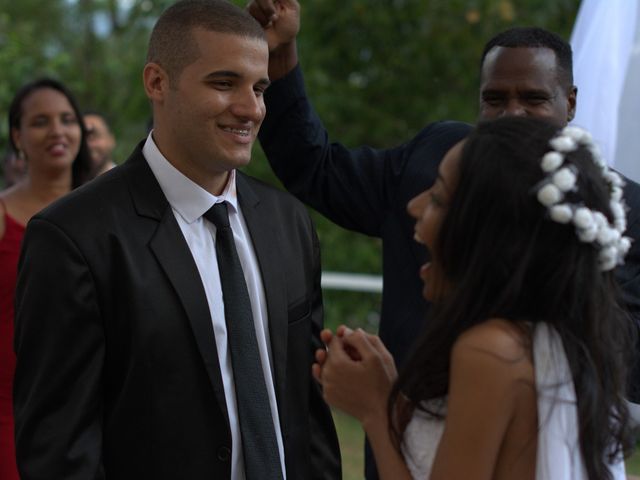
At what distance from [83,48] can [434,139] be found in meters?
12.8

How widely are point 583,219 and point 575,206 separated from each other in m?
0.04

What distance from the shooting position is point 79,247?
8.66 ft

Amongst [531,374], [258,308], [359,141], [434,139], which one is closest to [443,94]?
[359,141]

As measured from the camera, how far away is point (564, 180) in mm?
2160

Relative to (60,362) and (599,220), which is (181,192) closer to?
(60,362)

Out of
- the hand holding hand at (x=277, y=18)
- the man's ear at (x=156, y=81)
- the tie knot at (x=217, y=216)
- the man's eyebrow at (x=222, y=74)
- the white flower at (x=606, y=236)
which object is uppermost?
the hand holding hand at (x=277, y=18)

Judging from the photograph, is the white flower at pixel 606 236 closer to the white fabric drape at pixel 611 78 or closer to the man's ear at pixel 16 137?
the white fabric drape at pixel 611 78

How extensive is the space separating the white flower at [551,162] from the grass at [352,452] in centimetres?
508

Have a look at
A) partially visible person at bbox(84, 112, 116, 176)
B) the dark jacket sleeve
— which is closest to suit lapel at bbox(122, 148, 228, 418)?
the dark jacket sleeve

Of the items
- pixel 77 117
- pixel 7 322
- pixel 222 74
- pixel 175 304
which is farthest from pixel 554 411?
pixel 77 117

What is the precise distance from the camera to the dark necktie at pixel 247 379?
2.80 metres

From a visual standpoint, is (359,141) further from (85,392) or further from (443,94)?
(85,392)

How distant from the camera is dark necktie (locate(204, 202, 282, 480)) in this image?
2797 mm

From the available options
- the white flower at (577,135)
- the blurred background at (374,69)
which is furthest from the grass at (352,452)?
the white flower at (577,135)
